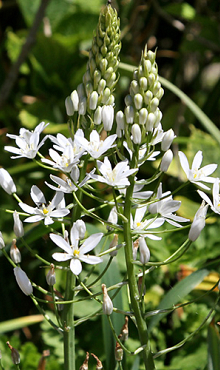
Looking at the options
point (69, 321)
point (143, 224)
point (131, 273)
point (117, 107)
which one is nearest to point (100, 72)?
point (143, 224)

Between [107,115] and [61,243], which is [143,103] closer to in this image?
[107,115]

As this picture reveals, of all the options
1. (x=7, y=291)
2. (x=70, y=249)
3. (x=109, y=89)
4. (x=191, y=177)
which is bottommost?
(x=7, y=291)

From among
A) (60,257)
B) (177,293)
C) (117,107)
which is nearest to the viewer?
(60,257)

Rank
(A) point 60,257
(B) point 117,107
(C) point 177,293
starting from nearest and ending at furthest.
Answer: (A) point 60,257 < (C) point 177,293 < (B) point 117,107

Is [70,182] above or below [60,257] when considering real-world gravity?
above

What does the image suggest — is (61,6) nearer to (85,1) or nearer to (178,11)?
(85,1)

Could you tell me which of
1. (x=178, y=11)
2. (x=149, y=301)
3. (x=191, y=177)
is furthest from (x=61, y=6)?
(x=191, y=177)
